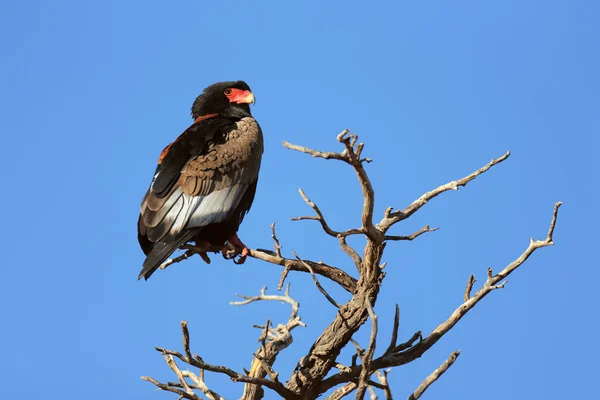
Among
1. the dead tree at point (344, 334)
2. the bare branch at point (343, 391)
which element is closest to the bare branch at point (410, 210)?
the dead tree at point (344, 334)

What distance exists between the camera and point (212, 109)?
7184 mm

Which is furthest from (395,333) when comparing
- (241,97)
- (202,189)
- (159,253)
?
(241,97)

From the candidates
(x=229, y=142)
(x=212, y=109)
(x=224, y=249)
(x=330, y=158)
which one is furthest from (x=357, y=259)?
(x=212, y=109)

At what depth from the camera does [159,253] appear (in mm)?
5469

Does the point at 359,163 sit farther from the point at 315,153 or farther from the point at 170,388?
the point at 170,388

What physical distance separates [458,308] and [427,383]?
21.4 inches

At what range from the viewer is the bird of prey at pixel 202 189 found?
5.72 meters

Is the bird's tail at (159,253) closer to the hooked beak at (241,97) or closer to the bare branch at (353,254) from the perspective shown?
the bare branch at (353,254)

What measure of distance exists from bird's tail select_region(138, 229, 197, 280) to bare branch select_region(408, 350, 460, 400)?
6.51 feet

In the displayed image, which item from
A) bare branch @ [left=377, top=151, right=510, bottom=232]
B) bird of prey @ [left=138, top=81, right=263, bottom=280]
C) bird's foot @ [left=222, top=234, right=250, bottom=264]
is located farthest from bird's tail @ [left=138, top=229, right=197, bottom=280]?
bare branch @ [left=377, top=151, right=510, bottom=232]

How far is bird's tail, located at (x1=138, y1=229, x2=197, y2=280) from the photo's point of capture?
534cm

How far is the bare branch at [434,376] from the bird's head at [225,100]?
3.45m

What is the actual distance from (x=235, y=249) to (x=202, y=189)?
54cm

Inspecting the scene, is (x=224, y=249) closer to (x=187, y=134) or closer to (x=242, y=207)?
(x=242, y=207)
